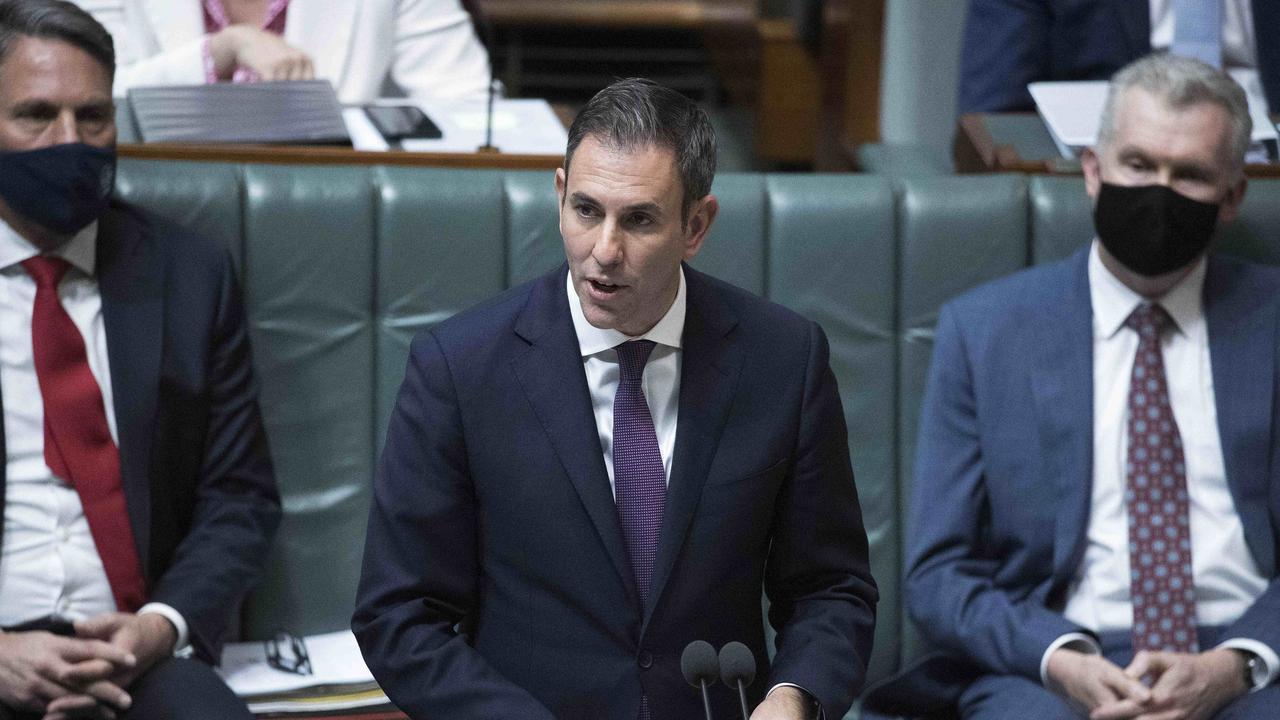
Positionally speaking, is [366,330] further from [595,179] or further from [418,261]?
[595,179]

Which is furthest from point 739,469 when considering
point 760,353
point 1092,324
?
point 1092,324

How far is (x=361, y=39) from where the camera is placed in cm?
334

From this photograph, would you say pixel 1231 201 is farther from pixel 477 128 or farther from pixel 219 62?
pixel 219 62

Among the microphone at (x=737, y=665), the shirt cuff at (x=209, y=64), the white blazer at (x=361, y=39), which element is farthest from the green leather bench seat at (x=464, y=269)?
the microphone at (x=737, y=665)

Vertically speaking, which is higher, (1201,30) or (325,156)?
(1201,30)

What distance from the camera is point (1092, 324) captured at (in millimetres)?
2484

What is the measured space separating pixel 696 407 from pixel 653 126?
341mm

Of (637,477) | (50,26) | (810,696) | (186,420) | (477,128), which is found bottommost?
(810,696)

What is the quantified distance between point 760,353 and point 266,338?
102cm

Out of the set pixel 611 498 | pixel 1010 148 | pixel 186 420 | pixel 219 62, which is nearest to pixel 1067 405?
pixel 1010 148

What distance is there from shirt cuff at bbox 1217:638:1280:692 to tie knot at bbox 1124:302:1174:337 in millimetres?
466

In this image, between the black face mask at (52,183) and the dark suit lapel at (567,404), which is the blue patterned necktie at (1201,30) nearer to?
the dark suit lapel at (567,404)

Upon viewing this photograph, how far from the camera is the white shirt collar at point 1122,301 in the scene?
8.14 feet

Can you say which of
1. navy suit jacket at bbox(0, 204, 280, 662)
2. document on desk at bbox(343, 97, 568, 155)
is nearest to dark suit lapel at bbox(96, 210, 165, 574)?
navy suit jacket at bbox(0, 204, 280, 662)
